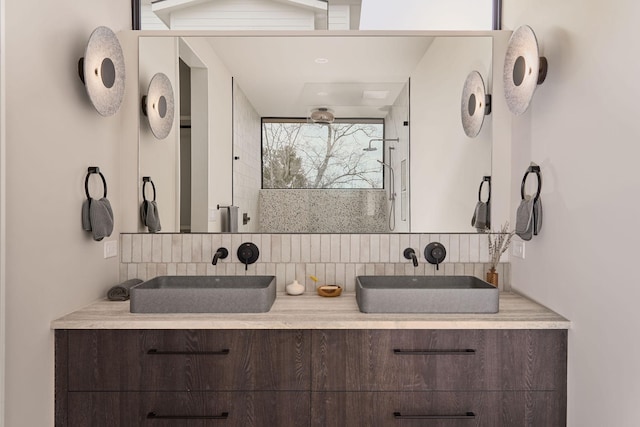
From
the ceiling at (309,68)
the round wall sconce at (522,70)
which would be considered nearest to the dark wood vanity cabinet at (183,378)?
the ceiling at (309,68)

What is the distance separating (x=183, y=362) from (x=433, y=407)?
997 millimetres

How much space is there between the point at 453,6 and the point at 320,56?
2.63ft

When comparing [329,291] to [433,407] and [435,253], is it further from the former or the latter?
[433,407]

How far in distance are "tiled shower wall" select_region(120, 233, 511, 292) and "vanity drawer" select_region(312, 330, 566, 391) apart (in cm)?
65

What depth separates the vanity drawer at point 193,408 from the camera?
1.77 metres

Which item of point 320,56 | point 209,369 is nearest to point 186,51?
point 320,56

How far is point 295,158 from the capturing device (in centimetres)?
242

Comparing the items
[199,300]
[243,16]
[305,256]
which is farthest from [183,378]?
[243,16]

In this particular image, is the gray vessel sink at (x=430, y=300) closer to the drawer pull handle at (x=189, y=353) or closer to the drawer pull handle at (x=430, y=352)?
the drawer pull handle at (x=430, y=352)

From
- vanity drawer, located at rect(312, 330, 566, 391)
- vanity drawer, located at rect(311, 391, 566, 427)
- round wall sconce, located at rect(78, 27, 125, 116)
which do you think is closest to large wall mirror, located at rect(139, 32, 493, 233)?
round wall sconce, located at rect(78, 27, 125, 116)
